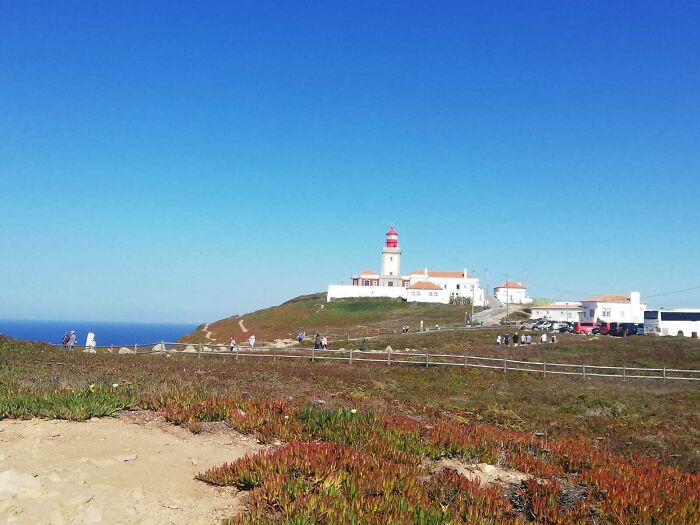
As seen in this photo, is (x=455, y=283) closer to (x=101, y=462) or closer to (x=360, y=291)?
(x=360, y=291)

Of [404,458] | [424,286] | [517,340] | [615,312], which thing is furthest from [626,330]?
[404,458]

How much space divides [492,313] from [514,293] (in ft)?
97.4

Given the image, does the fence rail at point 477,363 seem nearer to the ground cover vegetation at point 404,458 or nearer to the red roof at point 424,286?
the ground cover vegetation at point 404,458

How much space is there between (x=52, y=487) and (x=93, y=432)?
117 inches

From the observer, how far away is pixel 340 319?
296 ft

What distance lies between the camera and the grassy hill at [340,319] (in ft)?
254

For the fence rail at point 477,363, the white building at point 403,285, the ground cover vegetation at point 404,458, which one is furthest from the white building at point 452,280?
the ground cover vegetation at point 404,458

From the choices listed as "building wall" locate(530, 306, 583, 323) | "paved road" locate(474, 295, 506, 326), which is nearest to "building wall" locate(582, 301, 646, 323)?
"building wall" locate(530, 306, 583, 323)

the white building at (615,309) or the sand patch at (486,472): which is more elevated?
the white building at (615,309)

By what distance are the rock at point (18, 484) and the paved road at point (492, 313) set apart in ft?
245

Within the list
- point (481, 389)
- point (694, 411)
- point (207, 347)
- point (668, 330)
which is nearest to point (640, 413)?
point (694, 411)

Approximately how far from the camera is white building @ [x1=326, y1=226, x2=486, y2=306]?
112 metres

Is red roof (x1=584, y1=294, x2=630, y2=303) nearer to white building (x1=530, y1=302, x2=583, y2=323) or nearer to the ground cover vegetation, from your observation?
white building (x1=530, y1=302, x2=583, y2=323)

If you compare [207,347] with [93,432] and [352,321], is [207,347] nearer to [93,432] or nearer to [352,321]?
[93,432]
